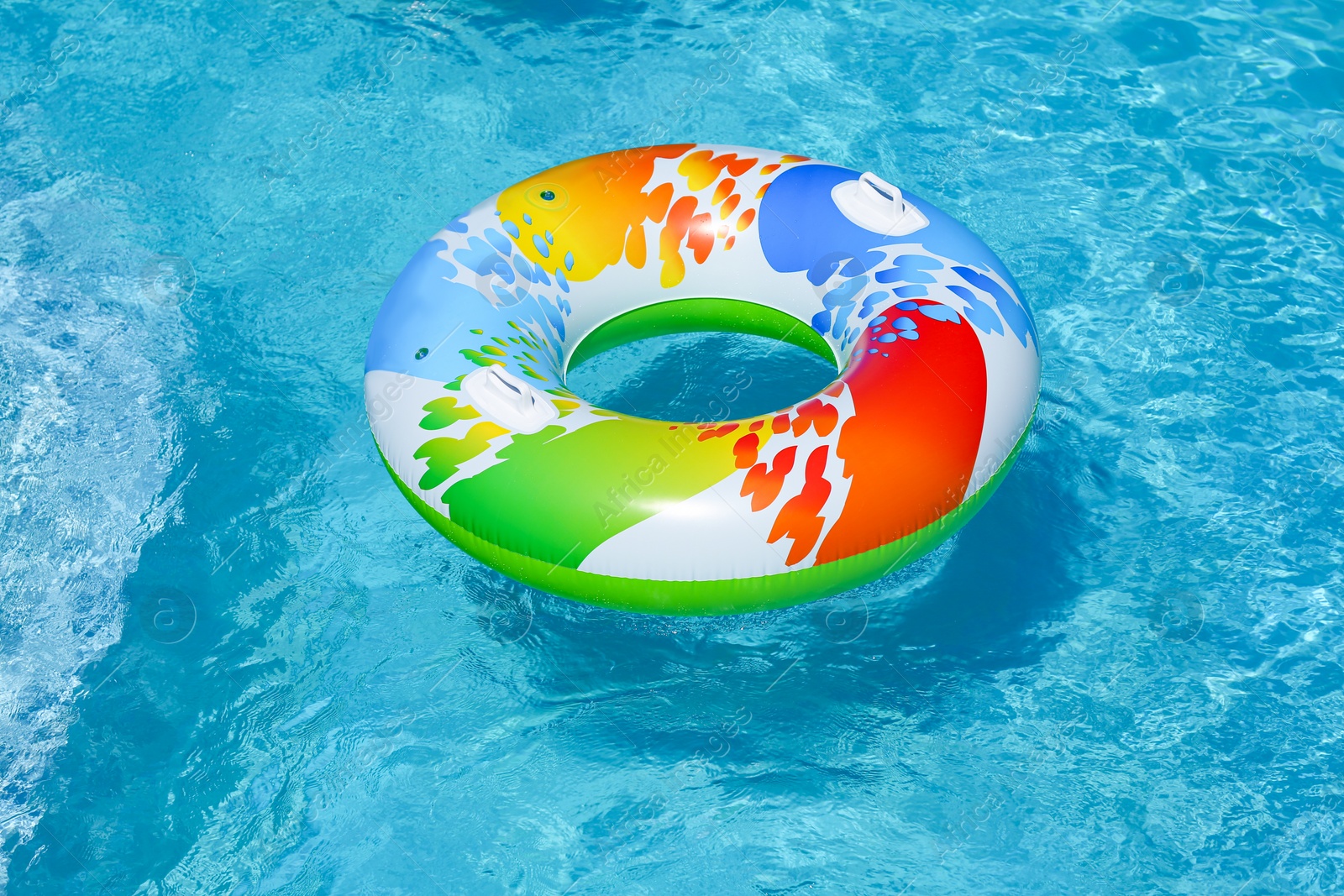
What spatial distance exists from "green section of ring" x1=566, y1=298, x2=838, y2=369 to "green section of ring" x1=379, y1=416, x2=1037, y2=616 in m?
0.88

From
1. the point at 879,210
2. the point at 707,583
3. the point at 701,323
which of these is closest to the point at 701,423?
the point at 707,583

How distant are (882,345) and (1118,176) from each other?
2.95 m

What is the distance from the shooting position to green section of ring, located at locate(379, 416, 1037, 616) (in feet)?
11.5

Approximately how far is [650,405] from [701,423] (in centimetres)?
128

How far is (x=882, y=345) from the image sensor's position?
3730mm

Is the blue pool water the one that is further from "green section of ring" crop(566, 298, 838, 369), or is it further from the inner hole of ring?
"green section of ring" crop(566, 298, 838, 369)

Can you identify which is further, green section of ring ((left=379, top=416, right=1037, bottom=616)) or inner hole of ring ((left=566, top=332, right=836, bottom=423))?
inner hole of ring ((left=566, top=332, right=836, bottom=423))

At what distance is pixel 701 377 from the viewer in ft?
16.5

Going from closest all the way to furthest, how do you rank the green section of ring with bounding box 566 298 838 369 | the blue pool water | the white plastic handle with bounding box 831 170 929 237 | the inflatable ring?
the inflatable ring, the blue pool water, the white plastic handle with bounding box 831 170 929 237, the green section of ring with bounding box 566 298 838 369

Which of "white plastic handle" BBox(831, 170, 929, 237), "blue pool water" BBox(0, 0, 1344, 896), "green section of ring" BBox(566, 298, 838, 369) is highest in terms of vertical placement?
"white plastic handle" BBox(831, 170, 929, 237)

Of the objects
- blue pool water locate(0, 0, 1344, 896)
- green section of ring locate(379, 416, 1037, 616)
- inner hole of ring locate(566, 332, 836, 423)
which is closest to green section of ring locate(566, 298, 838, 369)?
inner hole of ring locate(566, 332, 836, 423)

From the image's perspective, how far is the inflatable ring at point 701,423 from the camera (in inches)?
136

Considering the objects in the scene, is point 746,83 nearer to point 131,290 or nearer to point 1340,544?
point 131,290

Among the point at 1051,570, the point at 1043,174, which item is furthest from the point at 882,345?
the point at 1043,174
